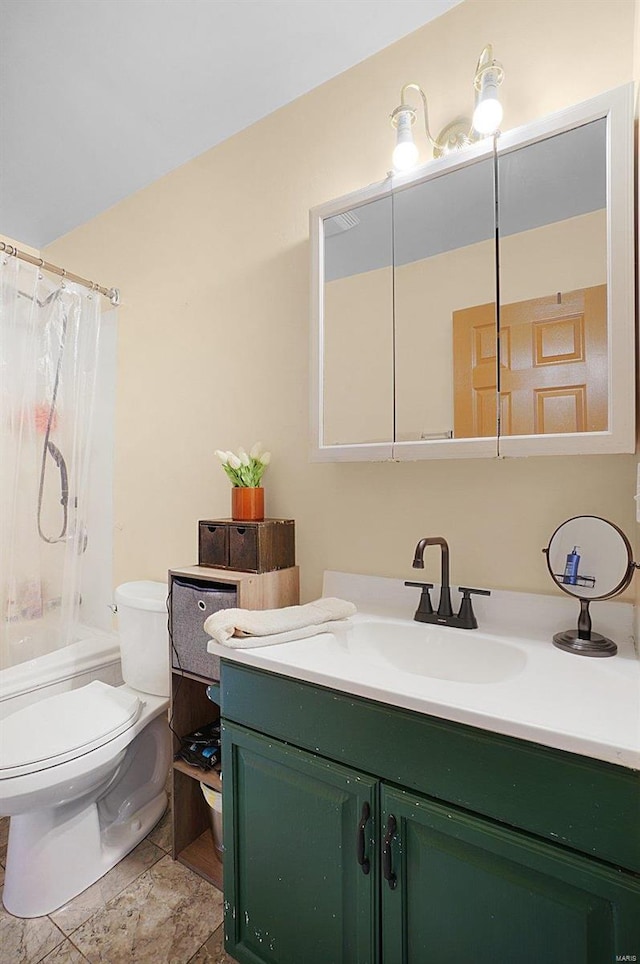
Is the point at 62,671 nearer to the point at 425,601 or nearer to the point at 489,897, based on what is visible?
the point at 425,601

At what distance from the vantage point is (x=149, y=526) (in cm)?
212

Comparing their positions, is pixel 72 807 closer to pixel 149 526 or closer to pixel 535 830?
pixel 149 526

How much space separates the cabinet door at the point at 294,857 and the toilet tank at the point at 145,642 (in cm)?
65

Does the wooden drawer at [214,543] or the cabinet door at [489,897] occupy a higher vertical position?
the wooden drawer at [214,543]

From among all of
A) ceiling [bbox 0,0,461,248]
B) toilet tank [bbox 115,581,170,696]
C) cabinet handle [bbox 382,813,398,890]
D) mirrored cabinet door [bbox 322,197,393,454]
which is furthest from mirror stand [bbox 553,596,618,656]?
ceiling [bbox 0,0,461,248]

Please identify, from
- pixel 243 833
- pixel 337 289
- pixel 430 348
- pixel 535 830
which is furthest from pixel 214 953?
pixel 337 289

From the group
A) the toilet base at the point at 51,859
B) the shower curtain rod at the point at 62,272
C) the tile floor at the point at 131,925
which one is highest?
the shower curtain rod at the point at 62,272

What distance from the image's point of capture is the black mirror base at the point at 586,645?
1029 mm

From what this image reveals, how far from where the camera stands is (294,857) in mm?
1048

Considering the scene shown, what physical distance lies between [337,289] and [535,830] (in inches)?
54.8

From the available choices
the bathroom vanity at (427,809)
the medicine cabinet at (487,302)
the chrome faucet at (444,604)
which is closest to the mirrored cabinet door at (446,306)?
the medicine cabinet at (487,302)

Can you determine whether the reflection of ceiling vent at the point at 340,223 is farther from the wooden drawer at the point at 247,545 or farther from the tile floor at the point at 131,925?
the tile floor at the point at 131,925

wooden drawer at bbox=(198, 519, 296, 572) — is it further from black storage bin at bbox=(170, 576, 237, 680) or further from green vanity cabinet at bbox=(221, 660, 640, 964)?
green vanity cabinet at bbox=(221, 660, 640, 964)

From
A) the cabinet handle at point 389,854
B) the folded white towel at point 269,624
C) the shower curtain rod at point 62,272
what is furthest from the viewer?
the shower curtain rod at point 62,272
